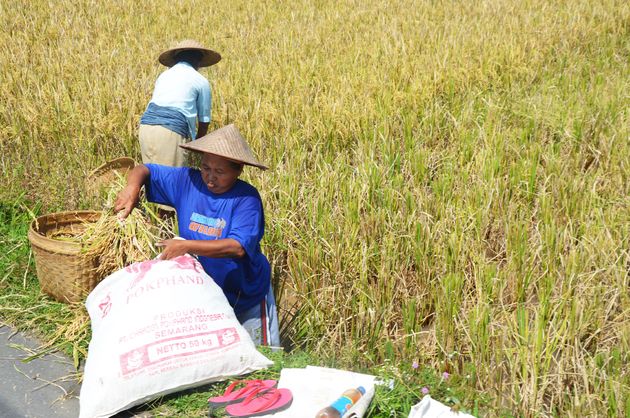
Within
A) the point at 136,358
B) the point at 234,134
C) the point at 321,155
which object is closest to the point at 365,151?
the point at 321,155

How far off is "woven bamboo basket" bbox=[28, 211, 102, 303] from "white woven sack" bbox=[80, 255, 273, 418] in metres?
0.41

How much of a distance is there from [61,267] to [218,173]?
945mm

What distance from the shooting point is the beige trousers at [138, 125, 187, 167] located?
14.2 ft

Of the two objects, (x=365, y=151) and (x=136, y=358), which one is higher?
(x=365, y=151)

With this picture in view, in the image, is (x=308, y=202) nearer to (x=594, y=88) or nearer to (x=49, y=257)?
(x=49, y=257)

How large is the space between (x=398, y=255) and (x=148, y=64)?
416 centimetres

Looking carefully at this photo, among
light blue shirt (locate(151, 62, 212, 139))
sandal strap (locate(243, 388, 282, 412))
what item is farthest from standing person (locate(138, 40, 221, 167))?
sandal strap (locate(243, 388, 282, 412))

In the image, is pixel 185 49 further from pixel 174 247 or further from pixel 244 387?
pixel 244 387

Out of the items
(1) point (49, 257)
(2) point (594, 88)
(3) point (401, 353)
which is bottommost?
(3) point (401, 353)

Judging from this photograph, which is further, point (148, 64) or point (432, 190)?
point (148, 64)

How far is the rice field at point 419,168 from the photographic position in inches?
109

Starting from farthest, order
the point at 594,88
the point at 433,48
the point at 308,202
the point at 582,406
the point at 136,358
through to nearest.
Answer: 1. the point at 433,48
2. the point at 594,88
3. the point at 308,202
4. the point at 136,358
5. the point at 582,406

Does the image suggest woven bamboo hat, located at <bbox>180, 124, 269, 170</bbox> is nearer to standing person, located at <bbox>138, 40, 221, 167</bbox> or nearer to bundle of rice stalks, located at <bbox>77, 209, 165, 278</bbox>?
bundle of rice stalks, located at <bbox>77, 209, 165, 278</bbox>

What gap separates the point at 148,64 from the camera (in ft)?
21.8
